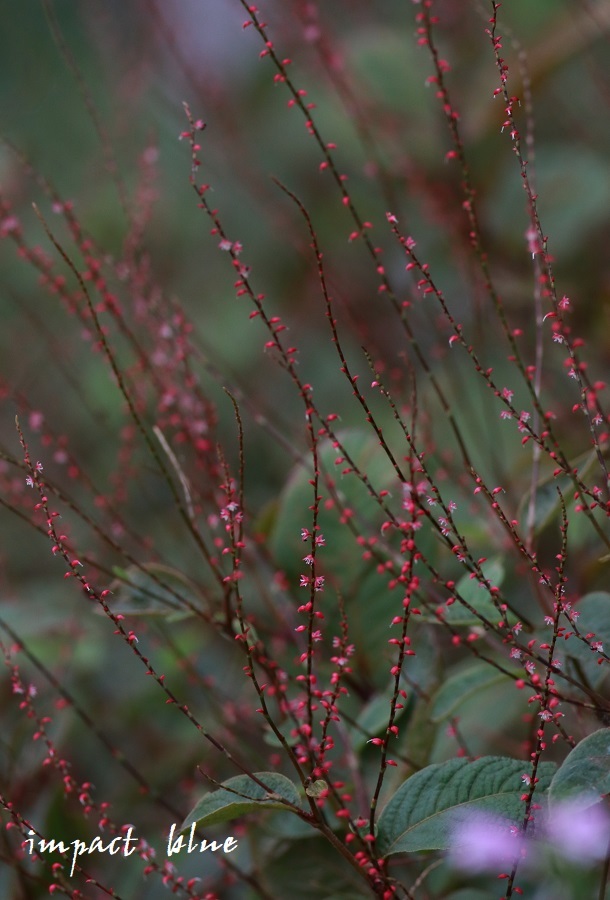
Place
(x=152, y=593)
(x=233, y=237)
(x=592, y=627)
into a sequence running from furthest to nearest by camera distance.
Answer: (x=233, y=237) → (x=152, y=593) → (x=592, y=627)

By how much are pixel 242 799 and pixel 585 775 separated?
21 cm

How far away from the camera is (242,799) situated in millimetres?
609

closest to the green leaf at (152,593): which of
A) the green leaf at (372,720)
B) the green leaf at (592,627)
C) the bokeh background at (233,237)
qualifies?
the bokeh background at (233,237)

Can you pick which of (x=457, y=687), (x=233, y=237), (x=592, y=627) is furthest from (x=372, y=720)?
(x=233, y=237)

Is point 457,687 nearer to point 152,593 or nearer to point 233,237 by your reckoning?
point 152,593

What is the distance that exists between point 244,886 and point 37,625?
1.32 feet

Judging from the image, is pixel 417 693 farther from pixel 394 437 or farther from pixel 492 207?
pixel 492 207

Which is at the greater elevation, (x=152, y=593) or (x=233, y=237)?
(x=233, y=237)

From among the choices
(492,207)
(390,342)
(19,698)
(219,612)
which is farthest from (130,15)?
(219,612)

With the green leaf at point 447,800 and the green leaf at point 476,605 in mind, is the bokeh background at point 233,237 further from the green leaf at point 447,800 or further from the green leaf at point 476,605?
the green leaf at point 447,800

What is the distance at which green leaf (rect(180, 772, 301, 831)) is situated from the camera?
0.59 meters

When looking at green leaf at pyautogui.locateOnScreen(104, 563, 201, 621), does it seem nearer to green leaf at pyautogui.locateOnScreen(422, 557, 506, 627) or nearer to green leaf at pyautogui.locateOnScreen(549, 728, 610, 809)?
green leaf at pyautogui.locateOnScreen(422, 557, 506, 627)

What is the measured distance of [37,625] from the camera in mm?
1183

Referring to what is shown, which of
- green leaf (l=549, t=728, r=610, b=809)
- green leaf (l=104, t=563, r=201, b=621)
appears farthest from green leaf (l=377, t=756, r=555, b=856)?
green leaf (l=104, t=563, r=201, b=621)
